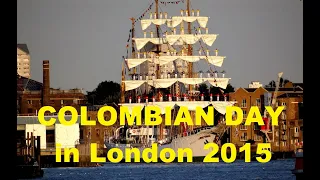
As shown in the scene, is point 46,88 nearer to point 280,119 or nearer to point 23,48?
point 280,119

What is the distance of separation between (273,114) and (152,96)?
1378cm

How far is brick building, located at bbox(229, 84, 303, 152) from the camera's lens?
105 m

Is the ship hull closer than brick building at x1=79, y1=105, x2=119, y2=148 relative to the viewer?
Yes

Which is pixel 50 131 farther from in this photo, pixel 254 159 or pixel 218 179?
pixel 218 179

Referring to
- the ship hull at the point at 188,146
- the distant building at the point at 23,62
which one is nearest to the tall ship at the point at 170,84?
the ship hull at the point at 188,146

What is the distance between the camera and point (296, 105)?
106062 millimetres

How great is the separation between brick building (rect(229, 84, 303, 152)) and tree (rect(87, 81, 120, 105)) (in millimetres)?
21645

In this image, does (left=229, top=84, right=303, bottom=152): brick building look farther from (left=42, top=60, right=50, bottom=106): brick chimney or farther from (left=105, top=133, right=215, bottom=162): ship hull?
(left=42, top=60, right=50, bottom=106): brick chimney

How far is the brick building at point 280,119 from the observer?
4151 inches

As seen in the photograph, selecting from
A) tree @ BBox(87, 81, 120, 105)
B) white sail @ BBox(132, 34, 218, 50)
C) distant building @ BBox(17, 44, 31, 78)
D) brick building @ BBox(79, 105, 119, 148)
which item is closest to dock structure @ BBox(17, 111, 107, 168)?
brick building @ BBox(79, 105, 119, 148)

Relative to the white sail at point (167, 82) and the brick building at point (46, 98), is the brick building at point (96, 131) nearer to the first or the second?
the white sail at point (167, 82)
